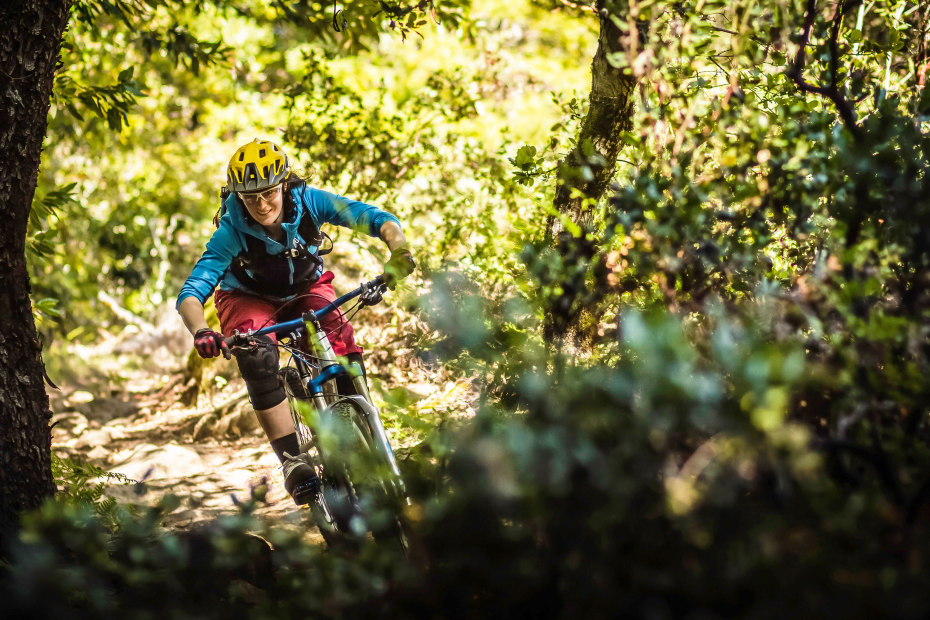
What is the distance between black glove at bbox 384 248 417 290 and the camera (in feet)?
9.55

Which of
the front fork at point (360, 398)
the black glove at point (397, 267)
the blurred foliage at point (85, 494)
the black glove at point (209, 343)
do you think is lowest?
the blurred foliage at point (85, 494)

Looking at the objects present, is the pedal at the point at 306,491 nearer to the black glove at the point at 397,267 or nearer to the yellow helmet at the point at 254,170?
the black glove at the point at 397,267

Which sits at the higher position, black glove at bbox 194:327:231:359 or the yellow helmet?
the yellow helmet

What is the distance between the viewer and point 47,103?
3.23 meters

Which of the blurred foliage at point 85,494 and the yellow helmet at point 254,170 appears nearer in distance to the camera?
the blurred foliage at point 85,494

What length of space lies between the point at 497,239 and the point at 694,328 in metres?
2.83

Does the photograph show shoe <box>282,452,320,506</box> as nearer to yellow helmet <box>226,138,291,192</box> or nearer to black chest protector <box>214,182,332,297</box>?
black chest protector <box>214,182,332,297</box>

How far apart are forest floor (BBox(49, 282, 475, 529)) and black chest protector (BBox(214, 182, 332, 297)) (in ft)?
2.38

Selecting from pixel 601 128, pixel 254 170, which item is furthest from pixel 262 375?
pixel 601 128

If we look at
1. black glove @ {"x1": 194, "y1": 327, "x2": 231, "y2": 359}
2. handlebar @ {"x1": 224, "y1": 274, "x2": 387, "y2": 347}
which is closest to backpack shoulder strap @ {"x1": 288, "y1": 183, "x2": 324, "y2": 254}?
handlebar @ {"x1": 224, "y1": 274, "x2": 387, "y2": 347}

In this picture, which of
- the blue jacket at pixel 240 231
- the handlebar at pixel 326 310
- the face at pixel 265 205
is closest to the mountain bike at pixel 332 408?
the handlebar at pixel 326 310

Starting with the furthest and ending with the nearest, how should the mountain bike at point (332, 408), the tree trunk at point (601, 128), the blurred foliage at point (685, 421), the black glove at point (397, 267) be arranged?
the tree trunk at point (601, 128) → the mountain bike at point (332, 408) → the black glove at point (397, 267) → the blurred foliage at point (685, 421)

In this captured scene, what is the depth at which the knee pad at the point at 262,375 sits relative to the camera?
11.9 feet

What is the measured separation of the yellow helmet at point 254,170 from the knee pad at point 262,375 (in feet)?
2.64
